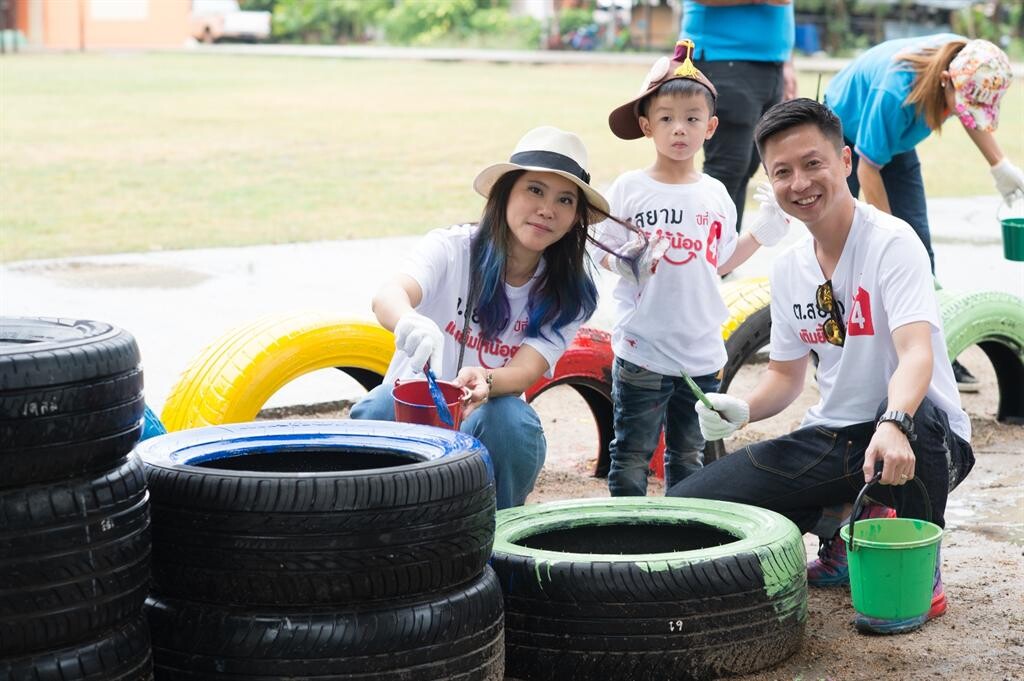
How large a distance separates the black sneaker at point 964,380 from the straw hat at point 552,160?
3.17 meters

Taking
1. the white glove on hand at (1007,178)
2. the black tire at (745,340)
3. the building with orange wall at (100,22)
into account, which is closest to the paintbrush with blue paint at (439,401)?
the black tire at (745,340)

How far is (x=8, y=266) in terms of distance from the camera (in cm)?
913

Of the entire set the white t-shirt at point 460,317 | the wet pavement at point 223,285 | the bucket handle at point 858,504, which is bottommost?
the wet pavement at point 223,285

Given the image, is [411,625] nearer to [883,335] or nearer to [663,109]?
[883,335]

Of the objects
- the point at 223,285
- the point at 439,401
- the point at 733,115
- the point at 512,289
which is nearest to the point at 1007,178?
the point at 733,115

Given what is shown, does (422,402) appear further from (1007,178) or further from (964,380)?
(964,380)

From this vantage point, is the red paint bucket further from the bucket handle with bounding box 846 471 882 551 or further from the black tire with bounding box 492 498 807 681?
the bucket handle with bounding box 846 471 882 551

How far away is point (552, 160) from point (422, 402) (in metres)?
0.82

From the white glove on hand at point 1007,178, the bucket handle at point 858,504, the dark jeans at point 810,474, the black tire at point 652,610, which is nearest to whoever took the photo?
the black tire at point 652,610

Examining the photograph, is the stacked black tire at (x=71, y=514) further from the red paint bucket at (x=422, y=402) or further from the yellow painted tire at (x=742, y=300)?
the yellow painted tire at (x=742, y=300)

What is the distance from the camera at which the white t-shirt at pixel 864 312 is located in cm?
384

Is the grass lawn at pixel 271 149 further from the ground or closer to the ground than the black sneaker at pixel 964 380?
further from the ground

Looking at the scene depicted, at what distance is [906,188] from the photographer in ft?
21.0

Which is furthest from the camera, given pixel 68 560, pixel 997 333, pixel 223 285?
pixel 223 285
